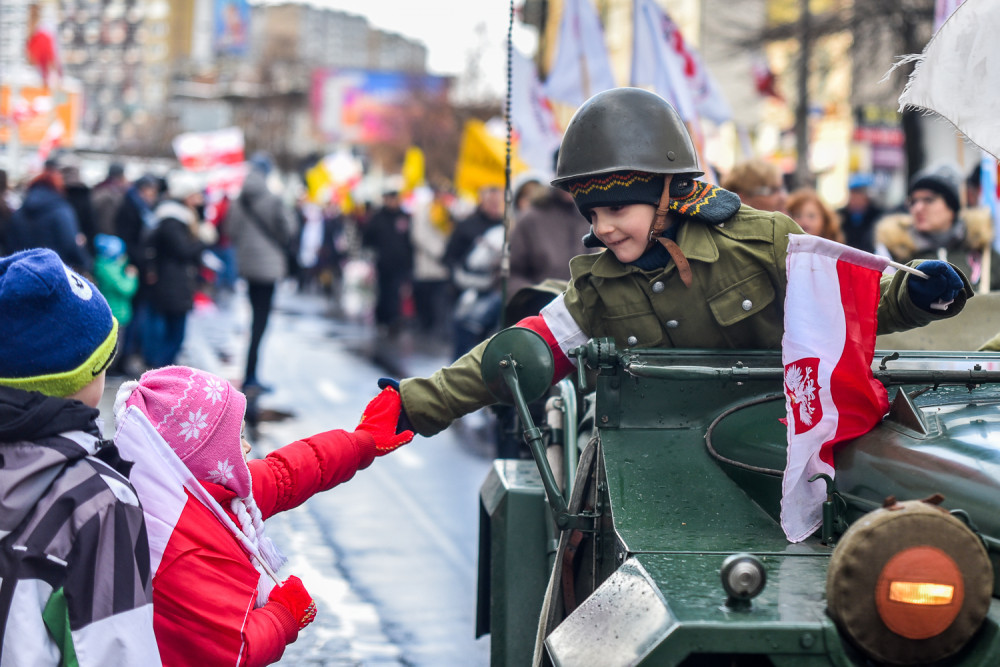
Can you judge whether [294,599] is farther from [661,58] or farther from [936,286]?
[661,58]

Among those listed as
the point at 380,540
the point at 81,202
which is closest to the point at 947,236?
the point at 380,540

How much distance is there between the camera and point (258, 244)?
11391 mm

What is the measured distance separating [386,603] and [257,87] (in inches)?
3502

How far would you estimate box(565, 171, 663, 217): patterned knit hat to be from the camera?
3.44 meters

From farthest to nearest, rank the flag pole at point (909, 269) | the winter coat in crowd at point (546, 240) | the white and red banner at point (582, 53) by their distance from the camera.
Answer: the white and red banner at point (582, 53) → the winter coat in crowd at point (546, 240) → the flag pole at point (909, 269)

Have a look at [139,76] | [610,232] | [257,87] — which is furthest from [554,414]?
[139,76]

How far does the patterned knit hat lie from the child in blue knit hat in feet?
4.86

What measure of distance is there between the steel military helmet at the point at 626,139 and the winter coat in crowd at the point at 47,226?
8416mm

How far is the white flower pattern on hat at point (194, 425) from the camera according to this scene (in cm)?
274

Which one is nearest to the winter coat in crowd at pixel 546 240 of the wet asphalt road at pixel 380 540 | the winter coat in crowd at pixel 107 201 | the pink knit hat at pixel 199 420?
the wet asphalt road at pixel 380 540

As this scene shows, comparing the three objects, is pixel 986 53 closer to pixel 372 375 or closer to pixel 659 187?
pixel 659 187

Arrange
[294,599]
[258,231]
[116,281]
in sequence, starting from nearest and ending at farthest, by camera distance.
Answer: [294,599] → [258,231] → [116,281]

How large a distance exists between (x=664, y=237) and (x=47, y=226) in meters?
8.70

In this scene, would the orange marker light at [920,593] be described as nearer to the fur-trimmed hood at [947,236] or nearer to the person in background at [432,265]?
the fur-trimmed hood at [947,236]
